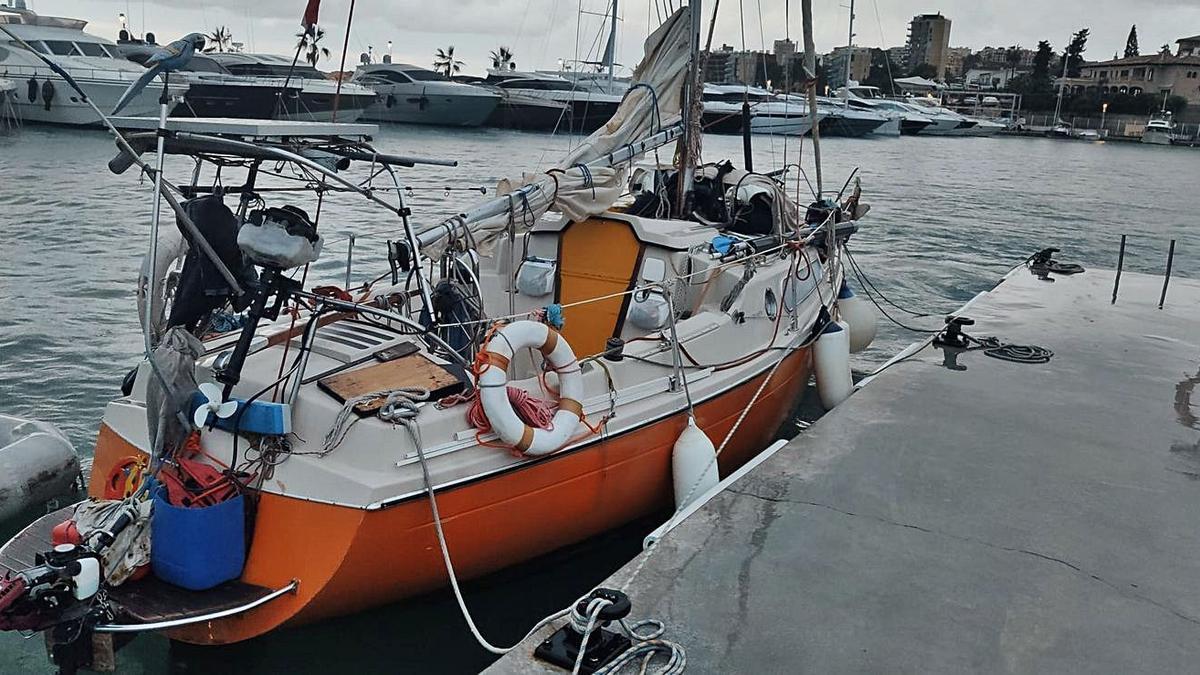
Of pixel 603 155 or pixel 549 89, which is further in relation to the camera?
pixel 549 89

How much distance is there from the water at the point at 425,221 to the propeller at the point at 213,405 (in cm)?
132

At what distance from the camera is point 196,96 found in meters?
36.8

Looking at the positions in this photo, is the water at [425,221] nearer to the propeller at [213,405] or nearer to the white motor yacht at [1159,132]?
the propeller at [213,405]

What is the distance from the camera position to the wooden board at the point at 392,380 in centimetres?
513

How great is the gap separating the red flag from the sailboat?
57cm

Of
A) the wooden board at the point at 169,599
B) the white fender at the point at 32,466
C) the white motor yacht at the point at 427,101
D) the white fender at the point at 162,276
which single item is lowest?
the white fender at the point at 32,466

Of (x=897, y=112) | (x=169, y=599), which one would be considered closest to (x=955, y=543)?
(x=169, y=599)

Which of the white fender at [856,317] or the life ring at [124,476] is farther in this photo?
the white fender at [856,317]

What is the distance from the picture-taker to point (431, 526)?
5.09 m

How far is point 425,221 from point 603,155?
41.2 feet

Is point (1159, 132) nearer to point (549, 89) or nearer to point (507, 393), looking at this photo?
point (549, 89)

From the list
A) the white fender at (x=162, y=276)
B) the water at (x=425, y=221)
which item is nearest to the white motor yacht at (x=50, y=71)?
the water at (x=425, y=221)

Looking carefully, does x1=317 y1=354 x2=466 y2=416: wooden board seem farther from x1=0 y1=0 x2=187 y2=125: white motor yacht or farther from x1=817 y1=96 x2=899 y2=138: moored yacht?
x1=817 y1=96 x2=899 y2=138: moored yacht

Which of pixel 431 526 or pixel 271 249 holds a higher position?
pixel 271 249
